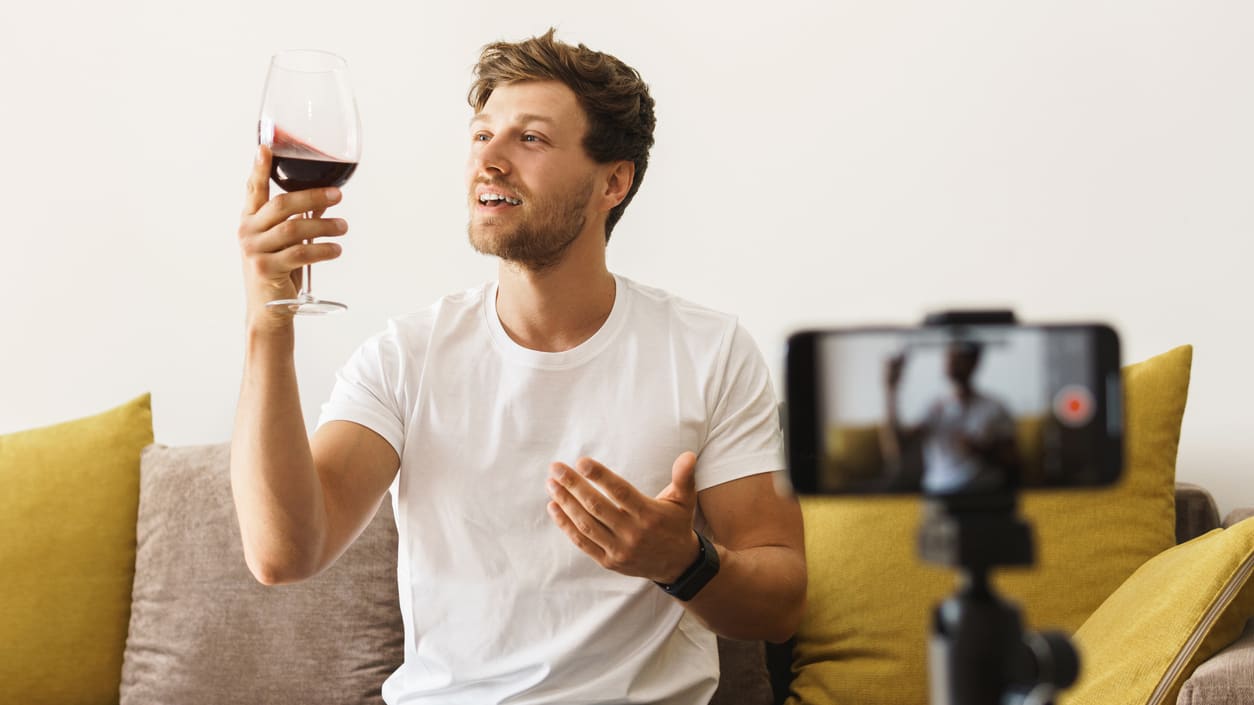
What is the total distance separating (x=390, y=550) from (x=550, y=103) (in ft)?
2.65

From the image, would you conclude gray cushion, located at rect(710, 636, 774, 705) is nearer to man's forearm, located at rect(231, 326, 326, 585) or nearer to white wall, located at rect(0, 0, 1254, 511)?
white wall, located at rect(0, 0, 1254, 511)

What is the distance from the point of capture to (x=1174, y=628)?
133cm

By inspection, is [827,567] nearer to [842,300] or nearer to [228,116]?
[842,300]

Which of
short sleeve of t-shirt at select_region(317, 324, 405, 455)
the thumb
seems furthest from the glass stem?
the thumb

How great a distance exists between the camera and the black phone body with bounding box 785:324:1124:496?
0.52m

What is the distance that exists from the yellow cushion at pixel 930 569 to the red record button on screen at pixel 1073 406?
1.20 metres

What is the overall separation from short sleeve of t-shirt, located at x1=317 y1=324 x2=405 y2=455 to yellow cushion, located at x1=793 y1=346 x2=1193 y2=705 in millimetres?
717

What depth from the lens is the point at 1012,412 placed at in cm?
53

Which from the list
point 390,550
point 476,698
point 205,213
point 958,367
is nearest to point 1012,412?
point 958,367

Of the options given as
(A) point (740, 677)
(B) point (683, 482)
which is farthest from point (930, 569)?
(B) point (683, 482)

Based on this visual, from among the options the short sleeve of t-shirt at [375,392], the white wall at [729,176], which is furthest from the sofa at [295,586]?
the short sleeve of t-shirt at [375,392]

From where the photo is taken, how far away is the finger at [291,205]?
1.13 metres

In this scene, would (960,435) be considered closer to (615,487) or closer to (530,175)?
(615,487)

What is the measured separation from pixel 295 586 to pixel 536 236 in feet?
2.53
